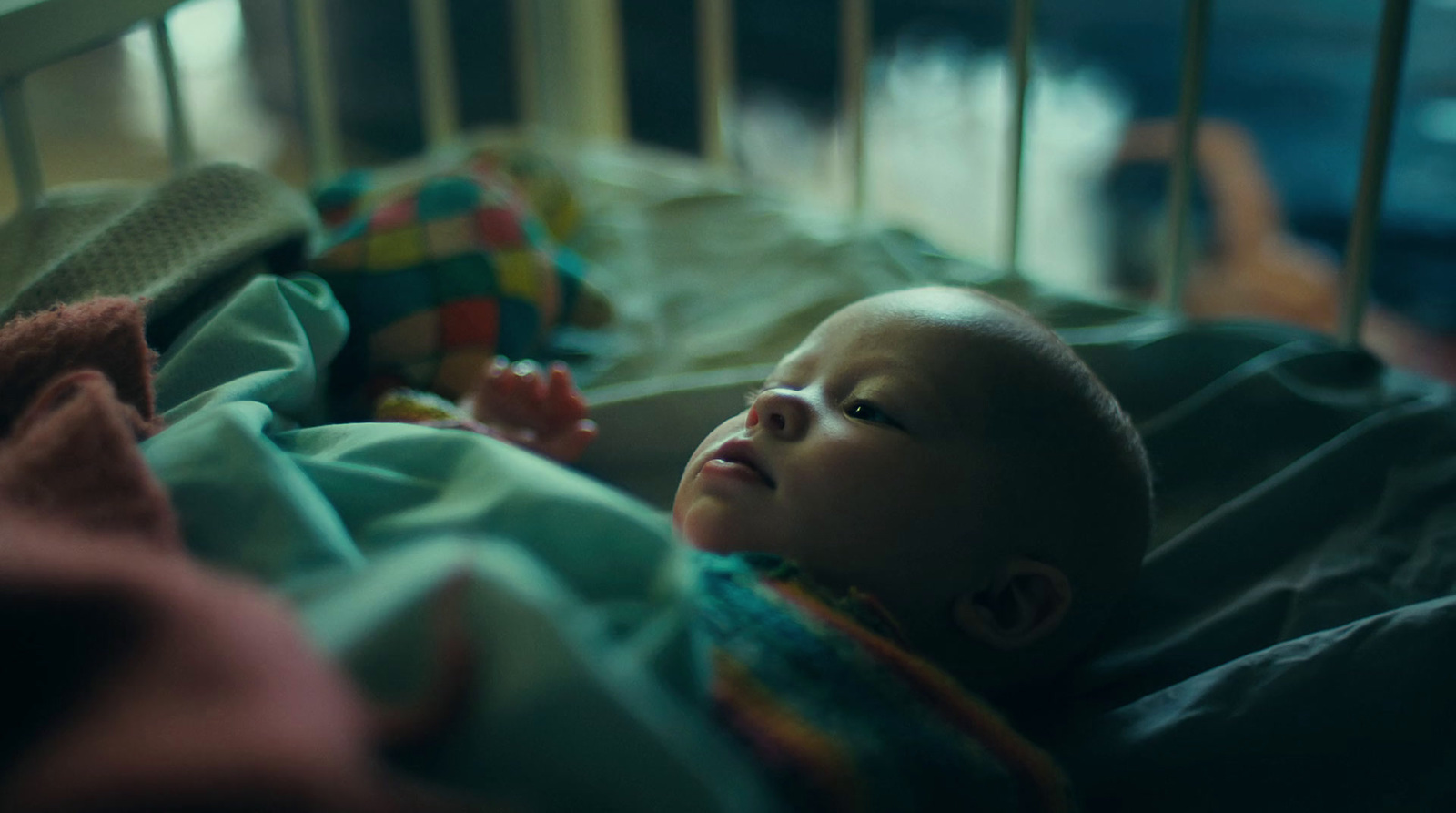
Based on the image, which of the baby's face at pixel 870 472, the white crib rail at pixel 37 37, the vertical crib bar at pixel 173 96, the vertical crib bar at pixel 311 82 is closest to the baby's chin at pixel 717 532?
the baby's face at pixel 870 472

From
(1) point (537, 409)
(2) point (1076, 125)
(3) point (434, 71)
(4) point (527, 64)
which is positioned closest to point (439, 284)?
(1) point (537, 409)

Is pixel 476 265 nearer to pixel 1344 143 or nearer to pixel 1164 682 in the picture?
pixel 1164 682

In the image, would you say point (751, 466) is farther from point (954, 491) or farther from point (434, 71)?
point (434, 71)

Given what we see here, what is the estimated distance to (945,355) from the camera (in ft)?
2.03

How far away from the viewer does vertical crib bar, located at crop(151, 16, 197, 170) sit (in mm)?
966

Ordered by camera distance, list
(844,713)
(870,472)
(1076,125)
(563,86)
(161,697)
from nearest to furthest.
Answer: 1. (161,697)
2. (844,713)
3. (870,472)
4. (563,86)
5. (1076,125)

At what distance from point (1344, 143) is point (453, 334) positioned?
2.30m

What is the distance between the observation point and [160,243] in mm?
754

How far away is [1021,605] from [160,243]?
0.60m

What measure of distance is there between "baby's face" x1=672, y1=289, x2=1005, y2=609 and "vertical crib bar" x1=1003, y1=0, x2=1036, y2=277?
0.46m

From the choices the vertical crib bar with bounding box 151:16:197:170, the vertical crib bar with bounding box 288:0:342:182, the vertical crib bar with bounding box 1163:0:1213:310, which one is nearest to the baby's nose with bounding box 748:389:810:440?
the vertical crib bar with bounding box 1163:0:1213:310

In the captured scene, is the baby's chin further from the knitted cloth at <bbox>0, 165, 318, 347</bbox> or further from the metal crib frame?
the metal crib frame

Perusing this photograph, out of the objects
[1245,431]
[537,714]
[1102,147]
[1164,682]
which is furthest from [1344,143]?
[537,714]

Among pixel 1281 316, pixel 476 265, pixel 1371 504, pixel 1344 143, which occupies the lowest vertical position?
pixel 1281 316
